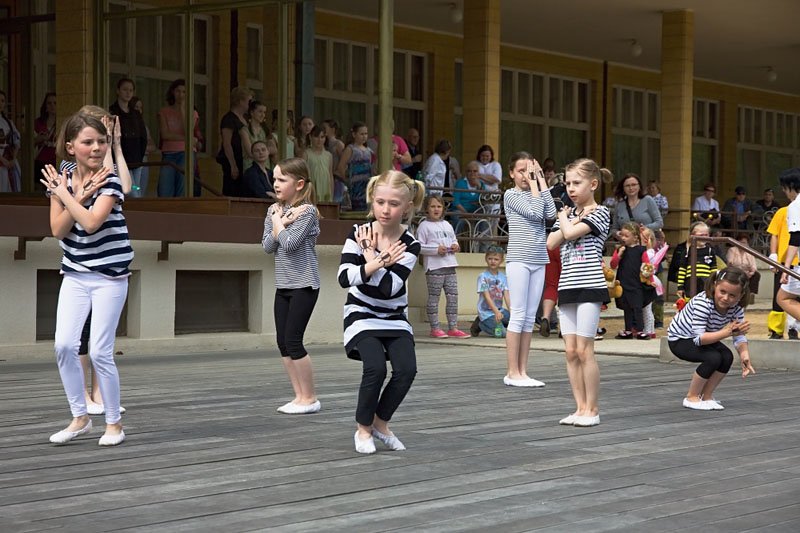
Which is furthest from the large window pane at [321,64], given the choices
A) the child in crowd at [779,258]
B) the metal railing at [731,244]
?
the metal railing at [731,244]

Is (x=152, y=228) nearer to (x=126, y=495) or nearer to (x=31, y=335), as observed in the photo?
(x=31, y=335)

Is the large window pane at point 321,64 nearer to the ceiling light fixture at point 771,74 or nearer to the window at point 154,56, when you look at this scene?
the window at point 154,56

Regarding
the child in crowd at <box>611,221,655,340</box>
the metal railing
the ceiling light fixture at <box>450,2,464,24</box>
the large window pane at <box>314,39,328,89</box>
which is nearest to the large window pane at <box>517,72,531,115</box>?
the ceiling light fixture at <box>450,2,464,24</box>

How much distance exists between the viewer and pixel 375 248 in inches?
257

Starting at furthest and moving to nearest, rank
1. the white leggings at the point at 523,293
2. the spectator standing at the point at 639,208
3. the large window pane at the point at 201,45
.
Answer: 1. the spectator standing at the point at 639,208
2. the large window pane at the point at 201,45
3. the white leggings at the point at 523,293

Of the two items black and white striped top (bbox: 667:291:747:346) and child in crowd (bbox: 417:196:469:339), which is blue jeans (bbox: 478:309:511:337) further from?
black and white striped top (bbox: 667:291:747:346)

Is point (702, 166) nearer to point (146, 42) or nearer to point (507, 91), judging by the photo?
point (507, 91)

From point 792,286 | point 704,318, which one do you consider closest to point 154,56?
point 792,286

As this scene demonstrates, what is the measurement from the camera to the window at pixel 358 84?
85.9 feet

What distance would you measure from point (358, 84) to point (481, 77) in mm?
4028

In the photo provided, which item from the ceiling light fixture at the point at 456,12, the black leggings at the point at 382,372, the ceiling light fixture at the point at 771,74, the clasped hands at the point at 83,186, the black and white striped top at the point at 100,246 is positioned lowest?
the black leggings at the point at 382,372

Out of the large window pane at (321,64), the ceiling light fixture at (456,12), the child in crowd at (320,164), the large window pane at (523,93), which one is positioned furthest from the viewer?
the large window pane at (523,93)

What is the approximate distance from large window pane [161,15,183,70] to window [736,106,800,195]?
21.2m

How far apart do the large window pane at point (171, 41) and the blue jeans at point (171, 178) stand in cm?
193
